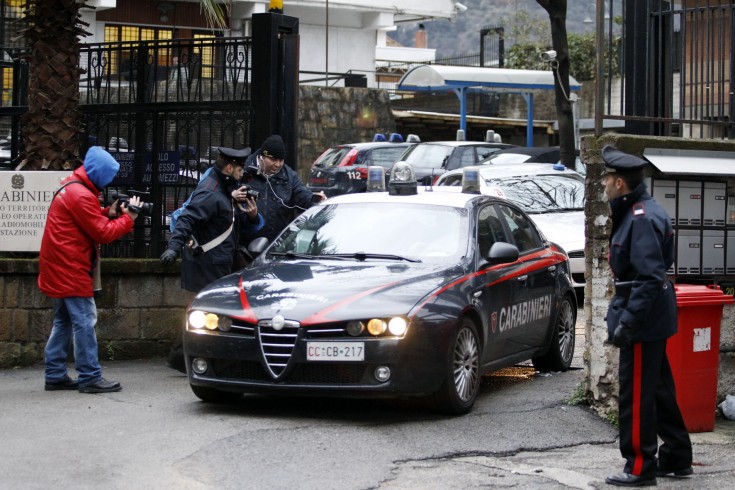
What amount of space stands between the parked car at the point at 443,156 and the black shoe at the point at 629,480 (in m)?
15.9

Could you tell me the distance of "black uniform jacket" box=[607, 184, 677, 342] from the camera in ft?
21.2

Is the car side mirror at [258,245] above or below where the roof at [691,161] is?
below

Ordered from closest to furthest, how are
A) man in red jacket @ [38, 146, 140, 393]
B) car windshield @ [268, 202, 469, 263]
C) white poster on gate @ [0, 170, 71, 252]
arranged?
car windshield @ [268, 202, 469, 263]
man in red jacket @ [38, 146, 140, 393]
white poster on gate @ [0, 170, 71, 252]

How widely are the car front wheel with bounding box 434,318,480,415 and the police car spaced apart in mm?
11

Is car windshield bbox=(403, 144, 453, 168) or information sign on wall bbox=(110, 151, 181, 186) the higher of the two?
car windshield bbox=(403, 144, 453, 168)

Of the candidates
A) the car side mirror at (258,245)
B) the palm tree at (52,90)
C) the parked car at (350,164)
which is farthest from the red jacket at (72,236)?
the parked car at (350,164)

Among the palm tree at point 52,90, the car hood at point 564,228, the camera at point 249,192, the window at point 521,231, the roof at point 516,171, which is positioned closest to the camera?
the window at point 521,231

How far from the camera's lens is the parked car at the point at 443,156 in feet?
73.6

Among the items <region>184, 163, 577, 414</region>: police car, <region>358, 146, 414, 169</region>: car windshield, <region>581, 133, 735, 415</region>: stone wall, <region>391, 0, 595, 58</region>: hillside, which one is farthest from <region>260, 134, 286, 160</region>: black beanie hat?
<region>391, 0, 595, 58</region>: hillside

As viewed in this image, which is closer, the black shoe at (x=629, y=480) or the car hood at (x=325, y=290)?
the black shoe at (x=629, y=480)

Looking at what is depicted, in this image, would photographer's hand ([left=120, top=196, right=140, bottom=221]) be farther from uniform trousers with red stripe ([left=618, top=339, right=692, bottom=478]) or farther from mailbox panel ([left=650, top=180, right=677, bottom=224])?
uniform trousers with red stripe ([left=618, top=339, right=692, bottom=478])

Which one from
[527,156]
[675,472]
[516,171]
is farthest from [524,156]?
[675,472]

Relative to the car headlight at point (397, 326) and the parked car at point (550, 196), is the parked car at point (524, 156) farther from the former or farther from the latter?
the car headlight at point (397, 326)

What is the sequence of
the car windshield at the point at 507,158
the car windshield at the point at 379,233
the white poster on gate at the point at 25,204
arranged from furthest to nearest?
1. the car windshield at the point at 507,158
2. the white poster on gate at the point at 25,204
3. the car windshield at the point at 379,233
